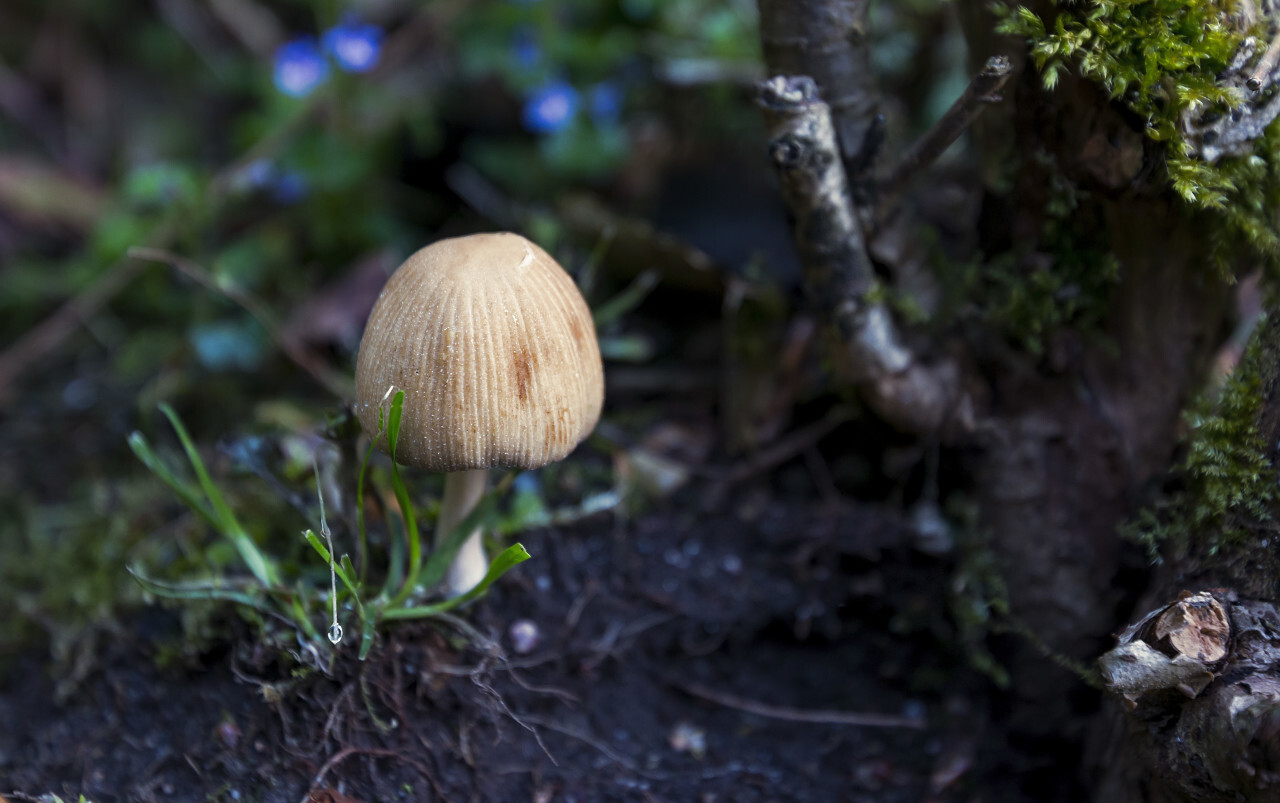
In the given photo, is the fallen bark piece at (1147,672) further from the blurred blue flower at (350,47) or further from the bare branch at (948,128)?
the blurred blue flower at (350,47)

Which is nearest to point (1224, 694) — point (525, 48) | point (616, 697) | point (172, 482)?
point (616, 697)

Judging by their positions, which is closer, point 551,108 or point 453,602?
point 453,602

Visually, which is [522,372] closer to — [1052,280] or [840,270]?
[840,270]

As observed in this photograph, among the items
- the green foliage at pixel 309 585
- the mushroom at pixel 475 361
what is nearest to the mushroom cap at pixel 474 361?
the mushroom at pixel 475 361

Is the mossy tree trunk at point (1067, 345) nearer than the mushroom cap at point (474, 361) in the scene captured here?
No

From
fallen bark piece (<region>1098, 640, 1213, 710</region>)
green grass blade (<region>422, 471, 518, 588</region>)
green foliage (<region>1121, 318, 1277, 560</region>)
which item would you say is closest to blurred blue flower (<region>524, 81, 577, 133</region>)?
green grass blade (<region>422, 471, 518, 588</region>)

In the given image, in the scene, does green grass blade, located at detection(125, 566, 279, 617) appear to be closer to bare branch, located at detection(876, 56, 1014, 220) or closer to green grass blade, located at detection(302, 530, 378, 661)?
green grass blade, located at detection(302, 530, 378, 661)
